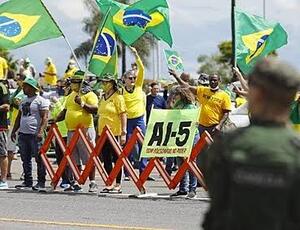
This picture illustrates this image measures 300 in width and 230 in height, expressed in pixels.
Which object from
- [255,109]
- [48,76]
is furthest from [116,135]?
[48,76]

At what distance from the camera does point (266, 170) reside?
3857mm

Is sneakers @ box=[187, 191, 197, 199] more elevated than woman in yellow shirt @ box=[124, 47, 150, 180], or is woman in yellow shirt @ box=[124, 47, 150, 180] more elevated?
woman in yellow shirt @ box=[124, 47, 150, 180]

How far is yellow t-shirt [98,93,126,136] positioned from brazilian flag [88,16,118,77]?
3.59 ft

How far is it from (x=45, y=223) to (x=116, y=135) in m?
3.62

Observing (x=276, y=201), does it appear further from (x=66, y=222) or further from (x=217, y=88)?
(x=217, y=88)

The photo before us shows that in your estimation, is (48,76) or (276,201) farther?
(48,76)

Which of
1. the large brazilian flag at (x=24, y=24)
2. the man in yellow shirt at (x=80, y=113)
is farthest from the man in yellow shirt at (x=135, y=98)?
the large brazilian flag at (x=24, y=24)

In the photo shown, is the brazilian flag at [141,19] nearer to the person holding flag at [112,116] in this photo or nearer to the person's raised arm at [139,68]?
the person's raised arm at [139,68]

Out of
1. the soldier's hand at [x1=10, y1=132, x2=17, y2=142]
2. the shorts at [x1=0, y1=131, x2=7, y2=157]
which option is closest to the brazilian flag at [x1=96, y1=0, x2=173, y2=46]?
the soldier's hand at [x1=10, y1=132, x2=17, y2=142]

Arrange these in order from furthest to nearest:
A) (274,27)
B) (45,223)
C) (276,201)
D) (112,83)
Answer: (274,27), (112,83), (45,223), (276,201)

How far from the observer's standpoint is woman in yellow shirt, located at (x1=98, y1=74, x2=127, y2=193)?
44.9 ft

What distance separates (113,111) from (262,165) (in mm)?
9966

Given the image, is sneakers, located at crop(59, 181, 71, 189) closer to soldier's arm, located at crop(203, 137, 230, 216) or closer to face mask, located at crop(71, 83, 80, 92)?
face mask, located at crop(71, 83, 80, 92)

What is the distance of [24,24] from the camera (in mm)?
15547
